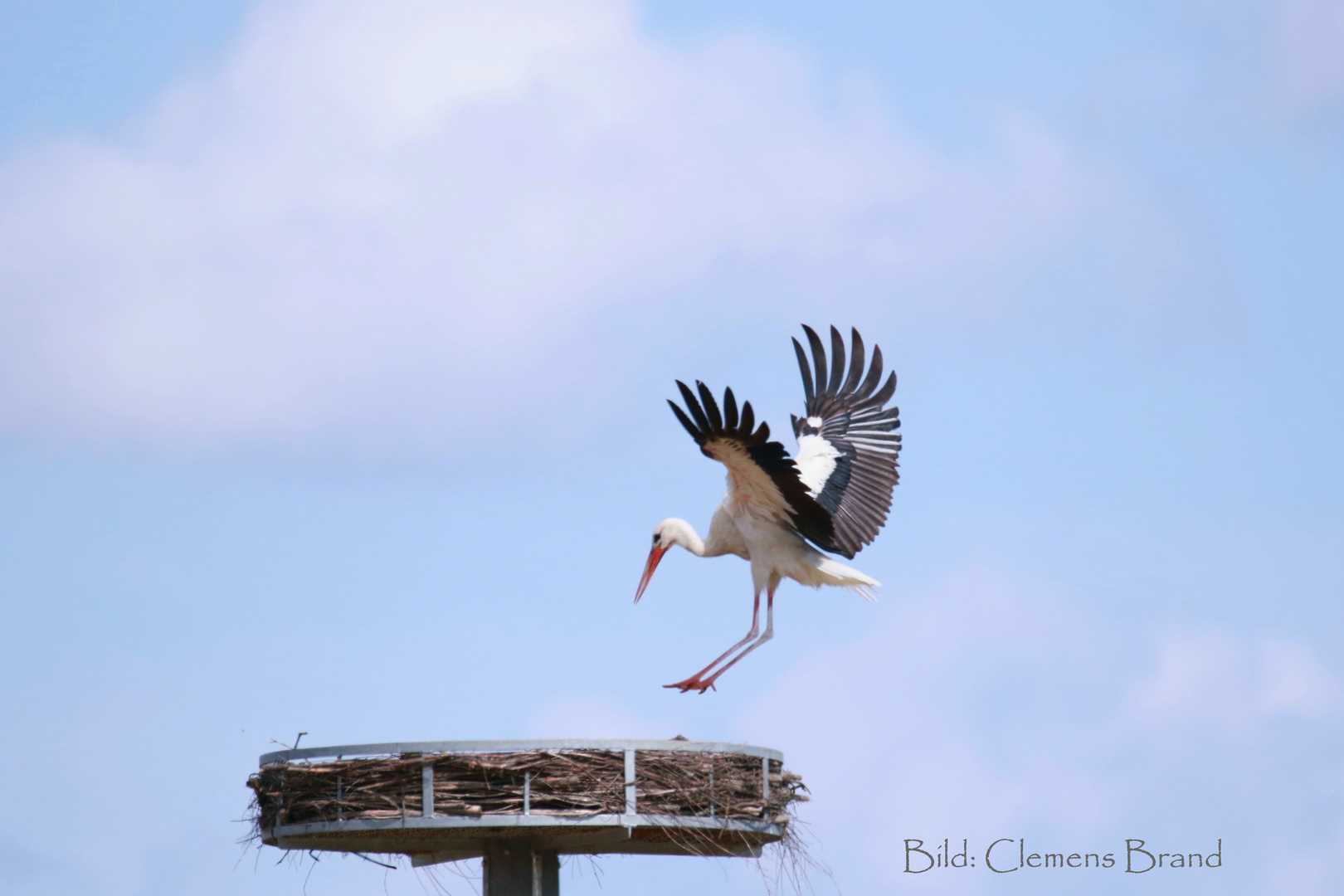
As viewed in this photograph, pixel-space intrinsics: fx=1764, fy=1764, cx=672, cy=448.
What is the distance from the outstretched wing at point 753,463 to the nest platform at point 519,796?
2.13 m

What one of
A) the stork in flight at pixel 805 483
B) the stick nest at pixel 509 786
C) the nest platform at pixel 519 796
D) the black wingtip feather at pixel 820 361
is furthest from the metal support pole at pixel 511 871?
the black wingtip feather at pixel 820 361

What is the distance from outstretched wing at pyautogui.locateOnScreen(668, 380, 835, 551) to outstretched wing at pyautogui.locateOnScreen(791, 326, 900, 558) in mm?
558

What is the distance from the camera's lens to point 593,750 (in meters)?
10.3

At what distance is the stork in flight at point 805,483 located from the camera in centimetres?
1203

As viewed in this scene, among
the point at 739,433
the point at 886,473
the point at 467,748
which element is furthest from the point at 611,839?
the point at 886,473

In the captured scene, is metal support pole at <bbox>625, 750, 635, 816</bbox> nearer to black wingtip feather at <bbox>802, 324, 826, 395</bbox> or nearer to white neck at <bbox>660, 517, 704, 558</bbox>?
white neck at <bbox>660, 517, 704, 558</bbox>

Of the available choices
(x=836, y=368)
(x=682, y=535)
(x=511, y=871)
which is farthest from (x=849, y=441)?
(x=511, y=871)

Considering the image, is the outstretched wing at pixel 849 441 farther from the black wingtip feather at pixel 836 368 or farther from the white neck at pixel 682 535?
the white neck at pixel 682 535

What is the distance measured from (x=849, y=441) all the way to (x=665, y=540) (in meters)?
2.02

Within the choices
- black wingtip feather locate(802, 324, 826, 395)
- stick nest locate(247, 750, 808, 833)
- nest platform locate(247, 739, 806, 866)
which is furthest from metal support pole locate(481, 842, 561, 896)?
black wingtip feather locate(802, 324, 826, 395)

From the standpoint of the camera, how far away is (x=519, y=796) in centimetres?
1012

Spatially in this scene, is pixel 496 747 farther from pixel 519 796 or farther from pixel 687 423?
pixel 687 423

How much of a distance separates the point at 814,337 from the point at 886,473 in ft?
4.82

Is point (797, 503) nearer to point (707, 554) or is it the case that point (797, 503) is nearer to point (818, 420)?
point (707, 554)
